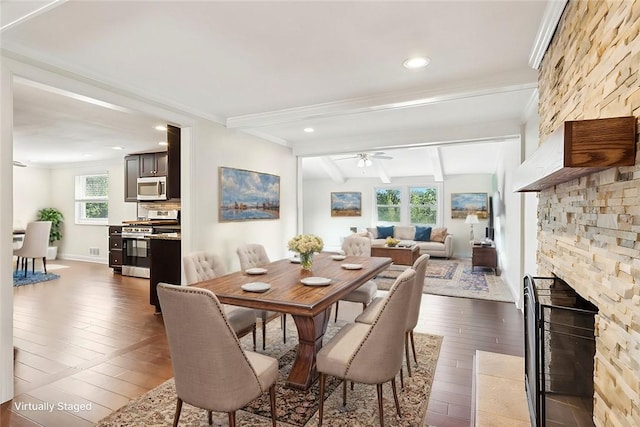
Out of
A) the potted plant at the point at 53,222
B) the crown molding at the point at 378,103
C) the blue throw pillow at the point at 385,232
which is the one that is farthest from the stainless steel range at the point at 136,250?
the blue throw pillow at the point at 385,232

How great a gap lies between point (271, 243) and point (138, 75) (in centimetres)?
304

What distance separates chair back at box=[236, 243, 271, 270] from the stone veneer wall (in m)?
2.79

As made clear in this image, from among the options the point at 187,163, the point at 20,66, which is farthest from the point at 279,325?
the point at 20,66

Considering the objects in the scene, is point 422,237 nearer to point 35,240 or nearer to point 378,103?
point 378,103

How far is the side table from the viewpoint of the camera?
7000 millimetres

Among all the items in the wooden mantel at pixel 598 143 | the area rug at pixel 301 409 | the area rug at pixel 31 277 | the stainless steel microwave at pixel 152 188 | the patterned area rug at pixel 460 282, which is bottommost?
the area rug at pixel 301 409

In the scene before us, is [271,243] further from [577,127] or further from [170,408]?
[577,127]

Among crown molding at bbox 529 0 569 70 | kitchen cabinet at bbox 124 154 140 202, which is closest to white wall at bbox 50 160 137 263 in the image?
kitchen cabinet at bbox 124 154 140 202

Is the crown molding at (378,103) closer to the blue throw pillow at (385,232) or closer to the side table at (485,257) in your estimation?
the side table at (485,257)

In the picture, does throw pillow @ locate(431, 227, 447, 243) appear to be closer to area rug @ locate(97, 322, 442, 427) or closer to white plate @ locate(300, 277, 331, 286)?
area rug @ locate(97, 322, 442, 427)

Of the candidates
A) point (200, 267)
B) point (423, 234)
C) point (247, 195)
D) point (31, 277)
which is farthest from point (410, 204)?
point (31, 277)

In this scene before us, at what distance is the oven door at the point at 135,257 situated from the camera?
666cm

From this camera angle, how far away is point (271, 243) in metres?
5.39

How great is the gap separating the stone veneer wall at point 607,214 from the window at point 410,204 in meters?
8.32
